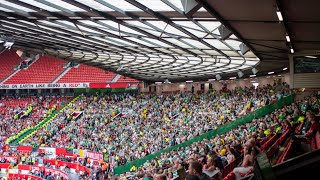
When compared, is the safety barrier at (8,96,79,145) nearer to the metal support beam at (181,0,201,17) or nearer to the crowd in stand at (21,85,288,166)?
the crowd in stand at (21,85,288,166)

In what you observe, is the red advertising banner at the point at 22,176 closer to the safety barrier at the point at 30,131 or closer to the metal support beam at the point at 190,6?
the safety barrier at the point at 30,131

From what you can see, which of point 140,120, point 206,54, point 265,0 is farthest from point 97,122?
point 265,0

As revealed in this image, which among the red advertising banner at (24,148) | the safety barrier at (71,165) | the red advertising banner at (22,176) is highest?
the red advertising banner at (24,148)

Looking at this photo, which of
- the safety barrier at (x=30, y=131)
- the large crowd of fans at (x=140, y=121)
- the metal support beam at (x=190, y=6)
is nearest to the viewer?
the metal support beam at (x=190, y=6)

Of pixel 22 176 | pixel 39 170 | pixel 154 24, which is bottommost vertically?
pixel 22 176

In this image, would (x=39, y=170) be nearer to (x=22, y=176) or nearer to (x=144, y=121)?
(x=22, y=176)

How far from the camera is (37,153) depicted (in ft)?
119

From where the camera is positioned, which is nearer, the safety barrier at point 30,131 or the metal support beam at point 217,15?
the metal support beam at point 217,15

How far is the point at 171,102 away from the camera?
1585 inches

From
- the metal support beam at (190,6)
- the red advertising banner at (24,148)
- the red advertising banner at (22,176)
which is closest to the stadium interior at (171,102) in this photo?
the metal support beam at (190,6)

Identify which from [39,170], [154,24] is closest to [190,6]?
[154,24]

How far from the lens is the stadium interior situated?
27.4 feet

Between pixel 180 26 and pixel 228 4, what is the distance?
4.21m

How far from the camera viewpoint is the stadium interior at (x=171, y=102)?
8.36 m
